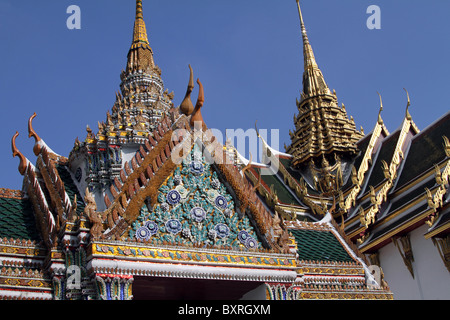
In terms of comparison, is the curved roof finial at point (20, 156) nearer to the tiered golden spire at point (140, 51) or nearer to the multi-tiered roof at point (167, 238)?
the multi-tiered roof at point (167, 238)

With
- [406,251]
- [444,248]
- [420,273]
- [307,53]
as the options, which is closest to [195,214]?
[444,248]

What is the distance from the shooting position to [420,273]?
19.2m

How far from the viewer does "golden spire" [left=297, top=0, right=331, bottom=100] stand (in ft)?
102

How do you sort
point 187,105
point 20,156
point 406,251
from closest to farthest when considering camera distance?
point 187,105 → point 20,156 → point 406,251

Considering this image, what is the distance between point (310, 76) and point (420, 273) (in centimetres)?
1613

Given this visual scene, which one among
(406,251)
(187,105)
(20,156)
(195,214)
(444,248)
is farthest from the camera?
(406,251)

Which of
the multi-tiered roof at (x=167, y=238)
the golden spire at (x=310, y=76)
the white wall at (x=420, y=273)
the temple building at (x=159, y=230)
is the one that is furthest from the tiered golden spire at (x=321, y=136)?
the multi-tiered roof at (x=167, y=238)

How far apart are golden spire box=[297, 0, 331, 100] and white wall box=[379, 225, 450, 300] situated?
1267cm

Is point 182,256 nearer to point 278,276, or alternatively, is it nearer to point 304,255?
point 278,276

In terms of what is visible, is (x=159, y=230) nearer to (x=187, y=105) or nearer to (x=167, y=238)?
(x=167, y=238)

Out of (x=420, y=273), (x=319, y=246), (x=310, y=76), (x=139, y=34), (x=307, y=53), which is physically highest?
(x=307, y=53)

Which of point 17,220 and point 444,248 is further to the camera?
point 444,248

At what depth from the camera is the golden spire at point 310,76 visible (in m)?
31.1

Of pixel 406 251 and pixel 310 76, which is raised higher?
pixel 310 76
